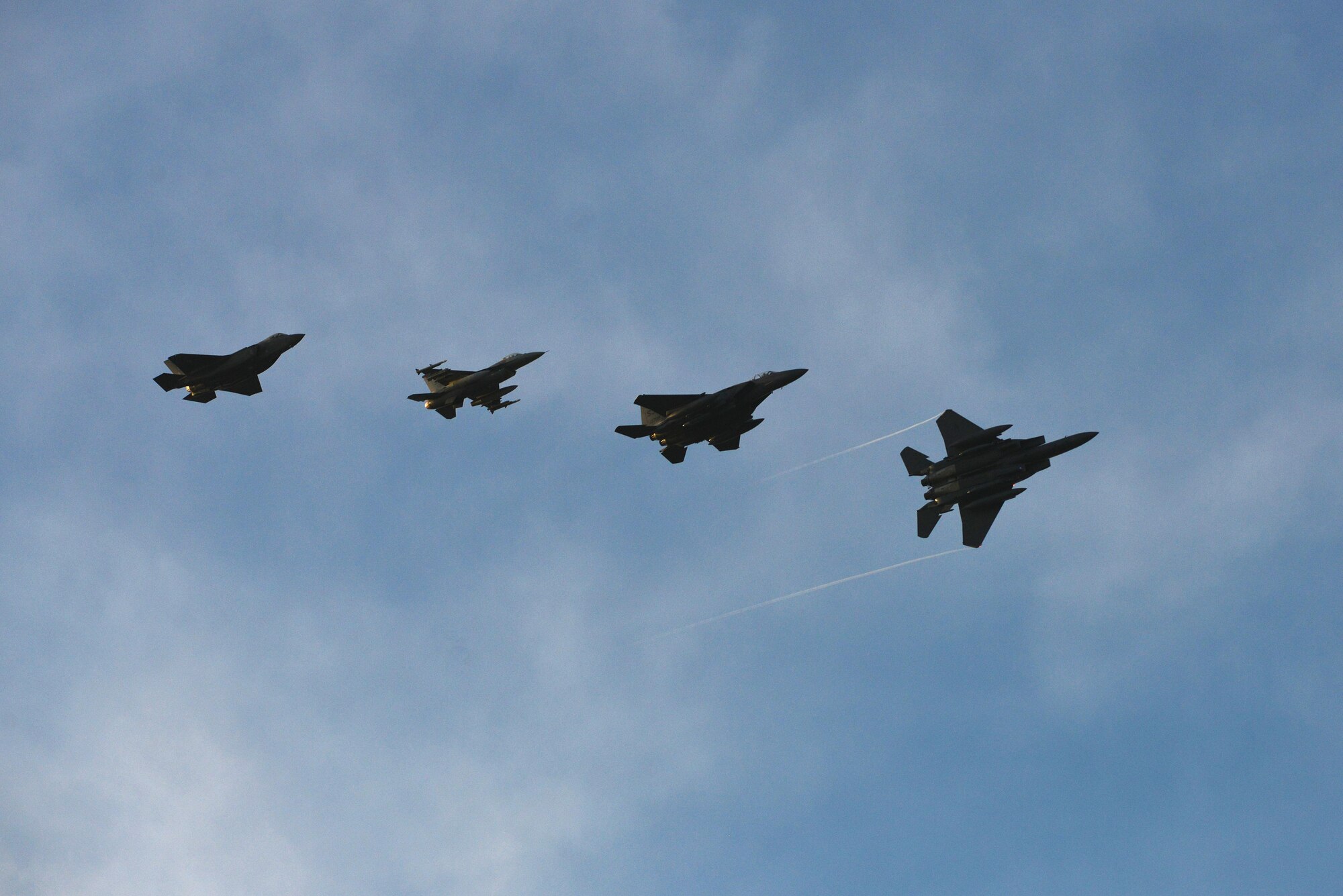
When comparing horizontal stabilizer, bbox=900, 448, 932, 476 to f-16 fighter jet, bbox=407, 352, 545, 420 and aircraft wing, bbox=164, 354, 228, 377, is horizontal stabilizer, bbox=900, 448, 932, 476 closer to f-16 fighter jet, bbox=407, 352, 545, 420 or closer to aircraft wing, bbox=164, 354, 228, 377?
f-16 fighter jet, bbox=407, 352, 545, 420

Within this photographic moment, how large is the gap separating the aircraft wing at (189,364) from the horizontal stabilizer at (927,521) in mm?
58002

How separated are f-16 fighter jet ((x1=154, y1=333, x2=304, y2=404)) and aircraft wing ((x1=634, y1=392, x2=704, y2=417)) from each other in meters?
30.2

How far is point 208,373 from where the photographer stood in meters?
89.8

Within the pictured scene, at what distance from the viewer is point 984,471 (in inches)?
3329

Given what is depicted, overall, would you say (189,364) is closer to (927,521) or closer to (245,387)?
(245,387)

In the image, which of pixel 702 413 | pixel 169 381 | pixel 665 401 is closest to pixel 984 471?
pixel 702 413

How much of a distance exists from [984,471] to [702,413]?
22.2m

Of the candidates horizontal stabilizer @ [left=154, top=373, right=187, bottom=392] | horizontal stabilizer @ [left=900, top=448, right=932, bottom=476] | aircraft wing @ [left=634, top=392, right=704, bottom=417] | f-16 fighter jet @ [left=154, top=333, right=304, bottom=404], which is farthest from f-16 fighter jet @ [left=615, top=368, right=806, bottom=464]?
horizontal stabilizer @ [left=154, top=373, right=187, bottom=392]

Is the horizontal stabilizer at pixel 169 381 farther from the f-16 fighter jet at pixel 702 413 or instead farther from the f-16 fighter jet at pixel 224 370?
the f-16 fighter jet at pixel 702 413

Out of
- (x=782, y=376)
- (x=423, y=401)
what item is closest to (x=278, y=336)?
(x=423, y=401)

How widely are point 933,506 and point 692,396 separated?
67.7 ft

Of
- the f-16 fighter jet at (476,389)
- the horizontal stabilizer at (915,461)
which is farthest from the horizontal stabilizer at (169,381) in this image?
the horizontal stabilizer at (915,461)

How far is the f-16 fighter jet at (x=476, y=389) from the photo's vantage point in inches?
3809

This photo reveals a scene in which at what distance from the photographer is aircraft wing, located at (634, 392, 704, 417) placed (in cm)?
8831
